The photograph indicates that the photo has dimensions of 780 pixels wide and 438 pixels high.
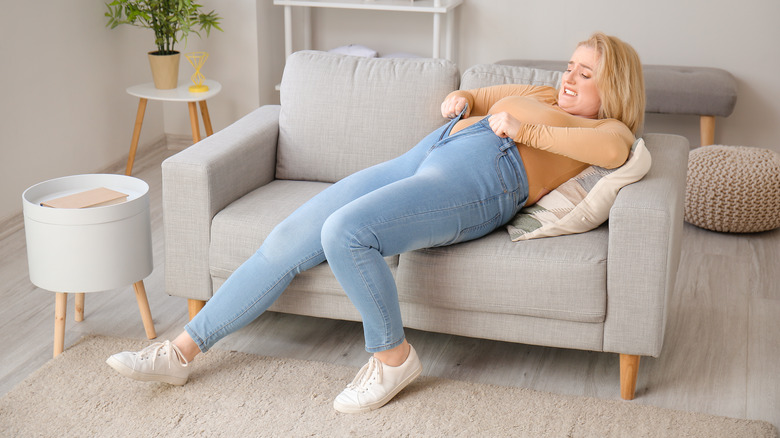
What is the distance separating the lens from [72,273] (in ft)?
6.84

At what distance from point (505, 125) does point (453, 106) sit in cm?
29

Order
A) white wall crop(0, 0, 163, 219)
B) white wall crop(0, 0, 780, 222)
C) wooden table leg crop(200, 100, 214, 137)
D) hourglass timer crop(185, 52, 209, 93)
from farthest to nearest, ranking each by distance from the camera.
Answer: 1. wooden table leg crop(200, 100, 214, 137)
2. hourglass timer crop(185, 52, 209, 93)
3. white wall crop(0, 0, 780, 222)
4. white wall crop(0, 0, 163, 219)

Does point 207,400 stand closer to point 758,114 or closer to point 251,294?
point 251,294

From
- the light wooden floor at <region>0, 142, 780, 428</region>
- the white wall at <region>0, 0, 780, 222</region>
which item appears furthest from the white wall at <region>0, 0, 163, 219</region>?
the light wooden floor at <region>0, 142, 780, 428</region>

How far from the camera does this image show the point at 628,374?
6.57ft

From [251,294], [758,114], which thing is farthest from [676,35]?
[251,294]

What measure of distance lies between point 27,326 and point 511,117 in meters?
1.48

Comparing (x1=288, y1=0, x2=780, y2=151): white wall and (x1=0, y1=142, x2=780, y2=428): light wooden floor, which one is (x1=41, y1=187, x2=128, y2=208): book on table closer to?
(x1=0, y1=142, x2=780, y2=428): light wooden floor

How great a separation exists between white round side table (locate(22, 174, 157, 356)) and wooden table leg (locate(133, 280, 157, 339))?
0.06m

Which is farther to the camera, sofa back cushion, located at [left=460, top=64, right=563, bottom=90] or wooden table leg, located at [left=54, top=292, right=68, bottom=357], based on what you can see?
sofa back cushion, located at [left=460, top=64, right=563, bottom=90]

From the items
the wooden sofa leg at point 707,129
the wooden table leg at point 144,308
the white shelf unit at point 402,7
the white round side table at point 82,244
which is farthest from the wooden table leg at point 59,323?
the wooden sofa leg at point 707,129

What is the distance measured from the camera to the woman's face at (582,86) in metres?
2.10

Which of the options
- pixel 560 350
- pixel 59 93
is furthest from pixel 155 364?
pixel 59 93

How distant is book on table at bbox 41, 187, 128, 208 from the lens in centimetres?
208
